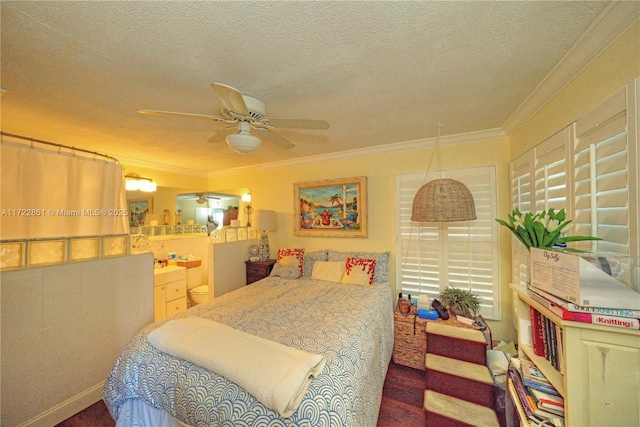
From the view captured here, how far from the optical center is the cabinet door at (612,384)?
0.78 metres

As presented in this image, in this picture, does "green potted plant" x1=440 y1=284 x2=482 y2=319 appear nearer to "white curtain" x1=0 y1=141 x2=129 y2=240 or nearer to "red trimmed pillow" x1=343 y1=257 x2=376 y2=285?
"red trimmed pillow" x1=343 y1=257 x2=376 y2=285

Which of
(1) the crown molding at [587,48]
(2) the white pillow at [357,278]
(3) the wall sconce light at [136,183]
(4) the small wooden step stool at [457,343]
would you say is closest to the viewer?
(1) the crown molding at [587,48]

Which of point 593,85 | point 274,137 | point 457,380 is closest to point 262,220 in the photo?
point 274,137

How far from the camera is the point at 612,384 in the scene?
0.80 m

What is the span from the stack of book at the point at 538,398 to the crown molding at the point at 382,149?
219 centimetres

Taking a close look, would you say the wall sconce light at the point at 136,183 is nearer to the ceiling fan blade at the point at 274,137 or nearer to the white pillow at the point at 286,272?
the white pillow at the point at 286,272

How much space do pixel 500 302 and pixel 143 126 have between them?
4.16m

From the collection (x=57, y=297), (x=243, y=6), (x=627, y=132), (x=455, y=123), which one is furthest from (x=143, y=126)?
(x=627, y=132)

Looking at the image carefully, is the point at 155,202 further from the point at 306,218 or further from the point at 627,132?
the point at 627,132

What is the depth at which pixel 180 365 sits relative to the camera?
1253mm

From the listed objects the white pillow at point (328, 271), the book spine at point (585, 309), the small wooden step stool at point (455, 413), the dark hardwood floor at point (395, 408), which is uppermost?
the book spine at point (585, 309)

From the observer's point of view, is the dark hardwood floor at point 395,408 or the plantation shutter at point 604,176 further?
the dark hardwood floor at point 395,408

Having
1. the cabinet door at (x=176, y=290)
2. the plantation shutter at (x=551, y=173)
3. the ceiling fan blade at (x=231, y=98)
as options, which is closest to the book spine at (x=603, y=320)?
the plantation shutter at (x=551, y=173)

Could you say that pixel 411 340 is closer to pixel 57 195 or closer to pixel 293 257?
pixel 293 257
